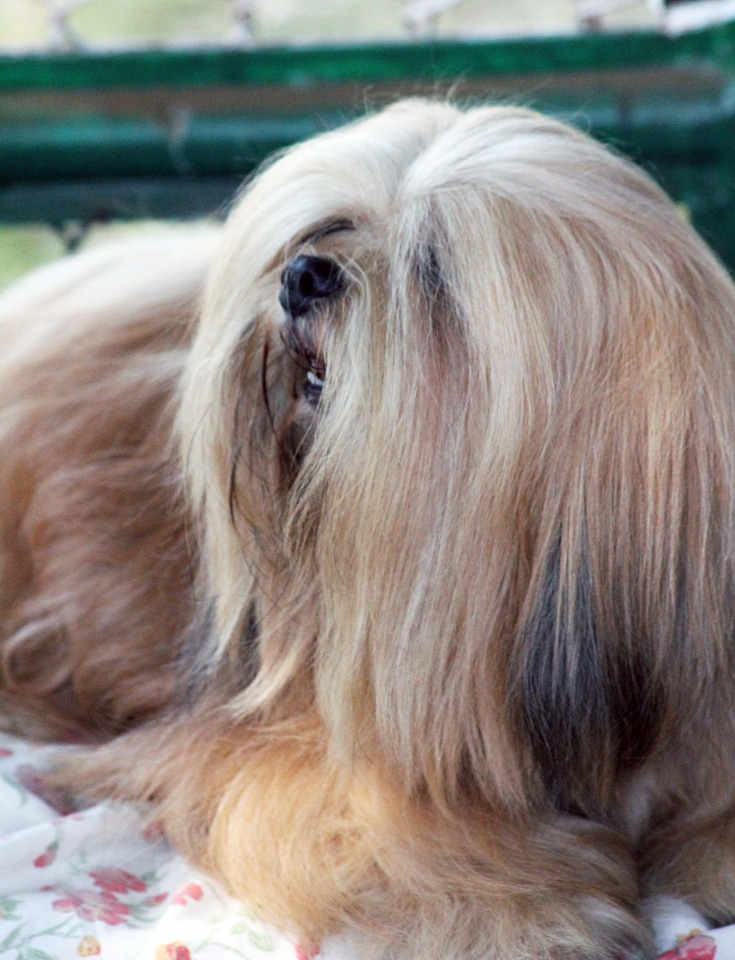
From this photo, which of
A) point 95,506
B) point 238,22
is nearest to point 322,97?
point 238,22

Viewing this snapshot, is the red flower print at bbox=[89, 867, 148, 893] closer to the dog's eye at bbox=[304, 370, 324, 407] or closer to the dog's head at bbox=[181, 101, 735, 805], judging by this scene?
the dog's head at bbox=[181, 101, 735, 805]

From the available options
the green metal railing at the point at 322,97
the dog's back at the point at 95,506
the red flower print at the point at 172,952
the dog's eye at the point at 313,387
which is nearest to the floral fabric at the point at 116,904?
the red flower print at the point at 172,952

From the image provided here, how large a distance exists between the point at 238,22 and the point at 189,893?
1657mm

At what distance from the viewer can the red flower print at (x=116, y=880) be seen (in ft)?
4.25

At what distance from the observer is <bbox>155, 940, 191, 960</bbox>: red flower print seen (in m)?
1.14

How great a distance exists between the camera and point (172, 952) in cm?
115

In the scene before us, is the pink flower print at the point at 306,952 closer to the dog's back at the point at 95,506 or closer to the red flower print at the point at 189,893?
the red flower print at the point at 189,893

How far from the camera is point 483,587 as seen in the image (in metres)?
1.13

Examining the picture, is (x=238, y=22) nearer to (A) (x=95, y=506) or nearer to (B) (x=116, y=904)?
(A) (x=95, y=506)

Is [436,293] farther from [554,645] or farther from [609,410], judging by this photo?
[554,645]

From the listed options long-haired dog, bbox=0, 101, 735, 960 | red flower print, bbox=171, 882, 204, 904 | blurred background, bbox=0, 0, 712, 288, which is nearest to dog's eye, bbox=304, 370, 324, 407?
long-haired dog, bbox=0, 101, 735, 960

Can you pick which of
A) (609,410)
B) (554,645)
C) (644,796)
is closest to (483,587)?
(554,645)

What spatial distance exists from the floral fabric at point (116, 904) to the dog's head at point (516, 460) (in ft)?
0.58

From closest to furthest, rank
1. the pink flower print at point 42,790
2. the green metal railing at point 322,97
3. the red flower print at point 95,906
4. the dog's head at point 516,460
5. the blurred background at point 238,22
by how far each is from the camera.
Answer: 1. the dog's head at point 516,460
2. the red flower print at point 95,906
3. the pink flower print at point 42,790
4. the green metal railing at point 322,97
5. the blurred background at point 238,22
